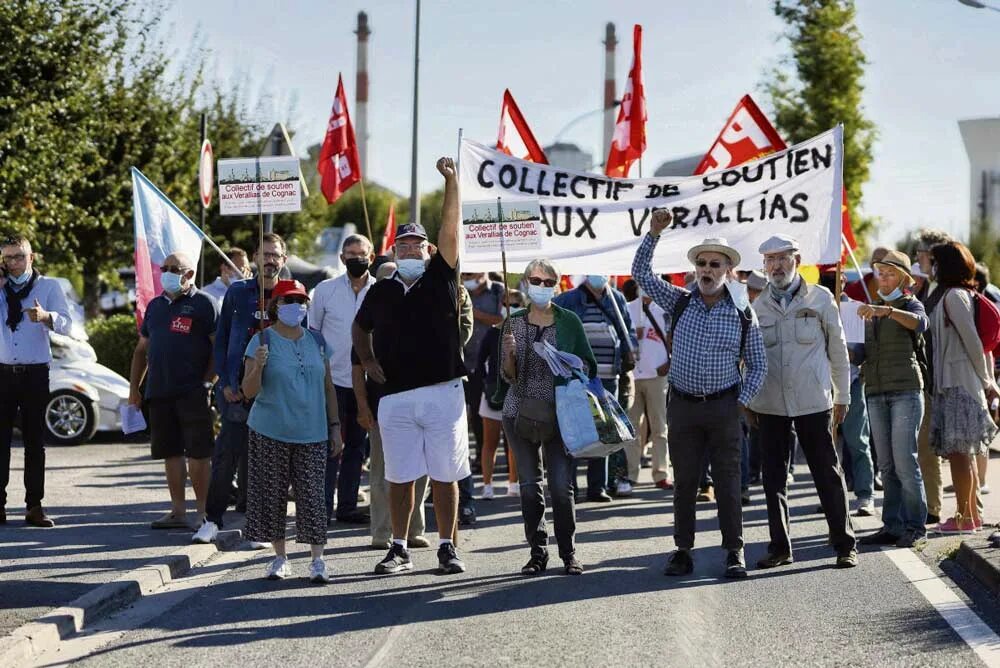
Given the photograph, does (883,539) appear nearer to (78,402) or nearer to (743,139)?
(743,139)

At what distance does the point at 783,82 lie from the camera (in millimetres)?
37906

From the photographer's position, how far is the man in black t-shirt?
354 inches

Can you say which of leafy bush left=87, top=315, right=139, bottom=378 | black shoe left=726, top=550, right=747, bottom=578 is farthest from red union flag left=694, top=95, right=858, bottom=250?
leafy bush left=87, top=315, right=139, bottom=378

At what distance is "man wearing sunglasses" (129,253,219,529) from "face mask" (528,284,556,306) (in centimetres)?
263

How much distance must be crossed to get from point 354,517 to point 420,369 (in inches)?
118

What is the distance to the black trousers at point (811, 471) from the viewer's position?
9469 mm

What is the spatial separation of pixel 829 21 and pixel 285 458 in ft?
99.7

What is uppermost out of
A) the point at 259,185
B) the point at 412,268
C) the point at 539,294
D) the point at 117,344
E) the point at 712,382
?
the point at 259,185

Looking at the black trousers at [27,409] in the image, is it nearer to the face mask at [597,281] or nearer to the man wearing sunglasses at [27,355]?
the man wearing sunglasses at [27,355]

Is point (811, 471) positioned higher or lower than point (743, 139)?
lower

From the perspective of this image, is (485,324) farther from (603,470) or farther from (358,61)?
(358,61)

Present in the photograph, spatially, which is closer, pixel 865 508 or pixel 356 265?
pixel 356 265

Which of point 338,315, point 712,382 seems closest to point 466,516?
point 338,315

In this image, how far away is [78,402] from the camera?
61.5 feet
